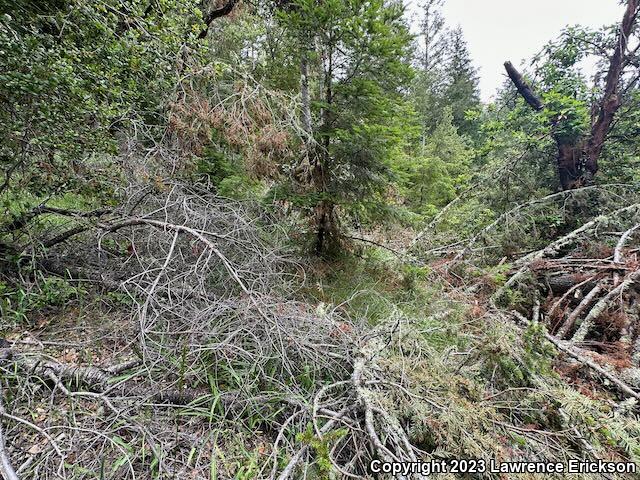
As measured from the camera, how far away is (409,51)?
3.51 metres

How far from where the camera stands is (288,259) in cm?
332

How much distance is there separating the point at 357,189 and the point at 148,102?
2.51 metres

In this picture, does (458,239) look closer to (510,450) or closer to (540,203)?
(540,203)

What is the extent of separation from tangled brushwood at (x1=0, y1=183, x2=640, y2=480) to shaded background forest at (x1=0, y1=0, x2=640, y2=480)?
0.02 m

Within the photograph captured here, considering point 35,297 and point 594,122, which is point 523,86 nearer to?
point 594,122

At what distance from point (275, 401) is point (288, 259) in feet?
5.18

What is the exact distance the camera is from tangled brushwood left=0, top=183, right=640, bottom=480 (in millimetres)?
1568

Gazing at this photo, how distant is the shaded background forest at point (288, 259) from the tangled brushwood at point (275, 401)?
0.05 ft

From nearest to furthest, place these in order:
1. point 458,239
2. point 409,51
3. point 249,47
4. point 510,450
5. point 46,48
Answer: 1. point 510,450
2. point 46,48
3. point 409,51
4. point 458,239
5. point 249,47

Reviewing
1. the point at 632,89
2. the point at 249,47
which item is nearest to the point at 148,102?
the point at 249,47

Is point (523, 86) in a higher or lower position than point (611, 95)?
higher

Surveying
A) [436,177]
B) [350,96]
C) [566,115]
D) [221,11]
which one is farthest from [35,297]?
[436,177]

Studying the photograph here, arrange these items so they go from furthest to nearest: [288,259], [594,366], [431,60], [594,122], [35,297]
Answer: [431,60], [594,122], [288,259], [35,297], [594,366]

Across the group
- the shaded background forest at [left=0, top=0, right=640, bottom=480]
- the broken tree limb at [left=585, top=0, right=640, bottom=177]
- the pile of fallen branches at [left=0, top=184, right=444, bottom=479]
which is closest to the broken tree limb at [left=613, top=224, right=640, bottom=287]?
the shaded background forest at [left=0, top=0, right=640, bottom=480]
